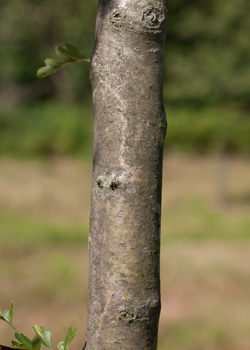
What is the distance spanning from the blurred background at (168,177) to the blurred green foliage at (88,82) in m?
0.05

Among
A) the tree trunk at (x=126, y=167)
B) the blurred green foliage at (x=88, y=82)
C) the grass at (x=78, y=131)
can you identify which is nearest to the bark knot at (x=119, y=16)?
the tree trunk at (x=126, y=167)

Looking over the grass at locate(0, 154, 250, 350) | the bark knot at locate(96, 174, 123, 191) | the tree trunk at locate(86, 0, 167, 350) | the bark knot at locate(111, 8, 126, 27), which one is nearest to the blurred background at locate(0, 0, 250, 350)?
the grass at locate(0, 154, 250, 350)

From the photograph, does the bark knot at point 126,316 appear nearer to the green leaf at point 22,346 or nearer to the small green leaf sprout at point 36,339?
the small green leaf sprout at point 36,339

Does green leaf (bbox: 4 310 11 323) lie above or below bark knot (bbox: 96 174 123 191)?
below

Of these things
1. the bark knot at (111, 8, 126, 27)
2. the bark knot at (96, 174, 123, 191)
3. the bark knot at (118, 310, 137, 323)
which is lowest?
the bark knot at (118, 310, 137, 323)

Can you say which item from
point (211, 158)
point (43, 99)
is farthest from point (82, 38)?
point (43, 99)

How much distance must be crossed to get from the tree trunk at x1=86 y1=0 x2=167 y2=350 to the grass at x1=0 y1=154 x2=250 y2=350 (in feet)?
17.6

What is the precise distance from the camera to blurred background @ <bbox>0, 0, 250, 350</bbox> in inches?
304

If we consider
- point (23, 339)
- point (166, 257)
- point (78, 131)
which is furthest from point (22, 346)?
point (78, 131)

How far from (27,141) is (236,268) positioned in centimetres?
1343

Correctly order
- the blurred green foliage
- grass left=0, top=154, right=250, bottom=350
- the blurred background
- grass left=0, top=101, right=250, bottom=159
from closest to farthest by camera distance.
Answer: grass left=0, top=154, right=250, bottom=350
the blurred background
the blurred green foliage
grass left=0, top=101, right=250, bottom=159

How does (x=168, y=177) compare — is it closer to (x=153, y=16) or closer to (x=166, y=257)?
(x=166, y=257)

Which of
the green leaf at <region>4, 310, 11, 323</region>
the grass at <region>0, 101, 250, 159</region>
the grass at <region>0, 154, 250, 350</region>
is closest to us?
the green leaf at <region>4, 310, 11, 323</region>

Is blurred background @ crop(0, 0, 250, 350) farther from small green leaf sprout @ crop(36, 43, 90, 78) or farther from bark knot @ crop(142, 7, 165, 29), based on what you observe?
bark knot @ crop(142, 7, 165, 29)
